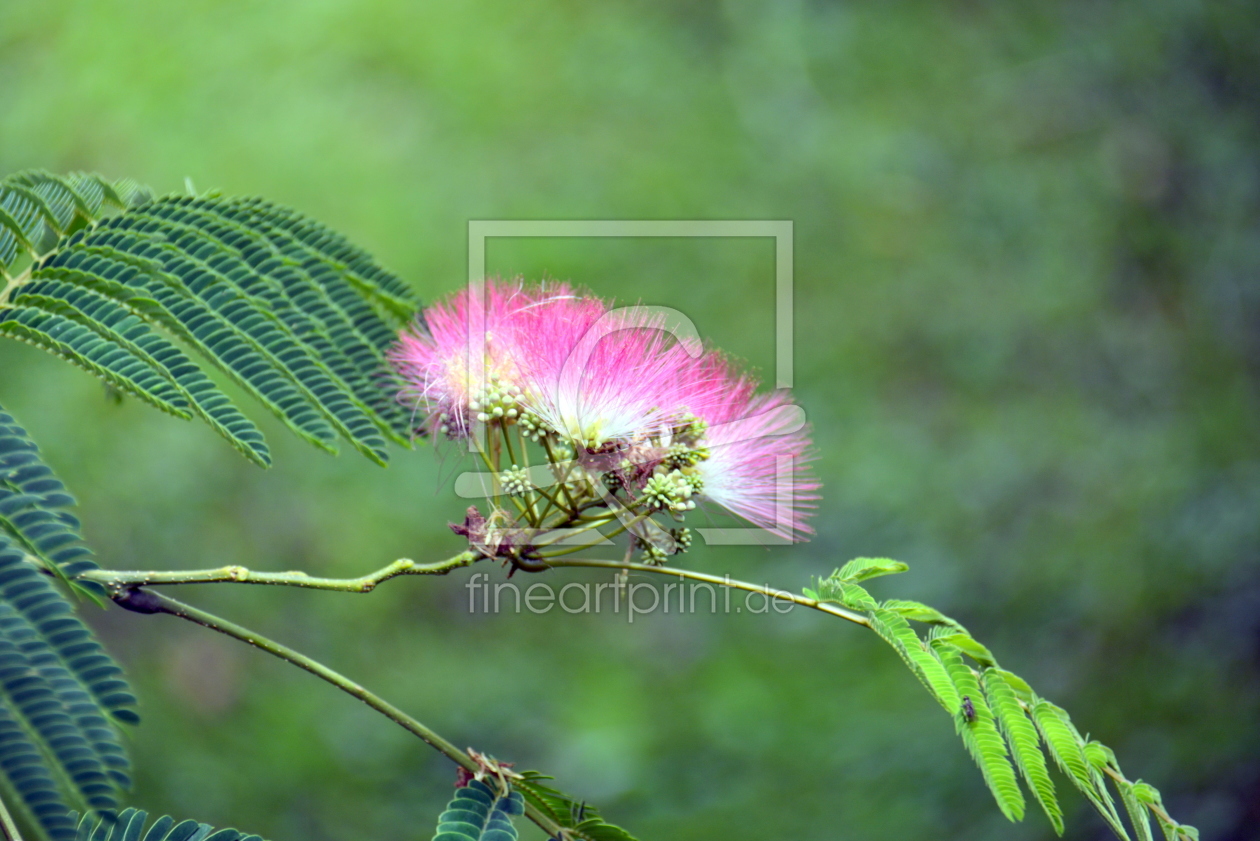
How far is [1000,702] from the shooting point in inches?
39.0

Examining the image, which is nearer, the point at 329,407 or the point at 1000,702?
Answer: the point at 1000,702

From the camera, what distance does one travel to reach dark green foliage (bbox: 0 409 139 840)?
0.72 metres

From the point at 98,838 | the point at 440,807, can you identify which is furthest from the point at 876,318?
the point at 98,838

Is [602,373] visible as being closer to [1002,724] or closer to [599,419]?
[599,419]

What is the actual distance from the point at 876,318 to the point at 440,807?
2336mm

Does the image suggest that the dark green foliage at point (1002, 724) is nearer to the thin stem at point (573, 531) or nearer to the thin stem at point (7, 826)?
the thin stem at point (573, 531)

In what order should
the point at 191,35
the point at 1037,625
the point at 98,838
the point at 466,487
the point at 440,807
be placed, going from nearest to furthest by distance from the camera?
the point at 98,838 < the point at 466,487 < the point at 440,807 < the point at 1037,625 < the point at 191,35

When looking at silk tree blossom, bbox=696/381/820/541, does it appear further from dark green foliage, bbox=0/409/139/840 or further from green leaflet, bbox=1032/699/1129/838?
dark green foliage, bbox=0/409/139/840

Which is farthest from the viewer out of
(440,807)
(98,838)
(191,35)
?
(191,35)

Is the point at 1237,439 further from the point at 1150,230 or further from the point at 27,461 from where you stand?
the point at 27,461

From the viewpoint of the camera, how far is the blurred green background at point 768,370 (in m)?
3.07

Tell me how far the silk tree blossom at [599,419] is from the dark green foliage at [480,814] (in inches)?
9.6

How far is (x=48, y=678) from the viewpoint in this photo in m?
0.77

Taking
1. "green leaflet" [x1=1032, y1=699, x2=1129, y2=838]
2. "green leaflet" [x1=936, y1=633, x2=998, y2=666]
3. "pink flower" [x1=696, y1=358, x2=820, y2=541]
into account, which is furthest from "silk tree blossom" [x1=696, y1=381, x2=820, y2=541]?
"green leaflet" [x1=1032, y1=699, x2=1129, y2=838]
